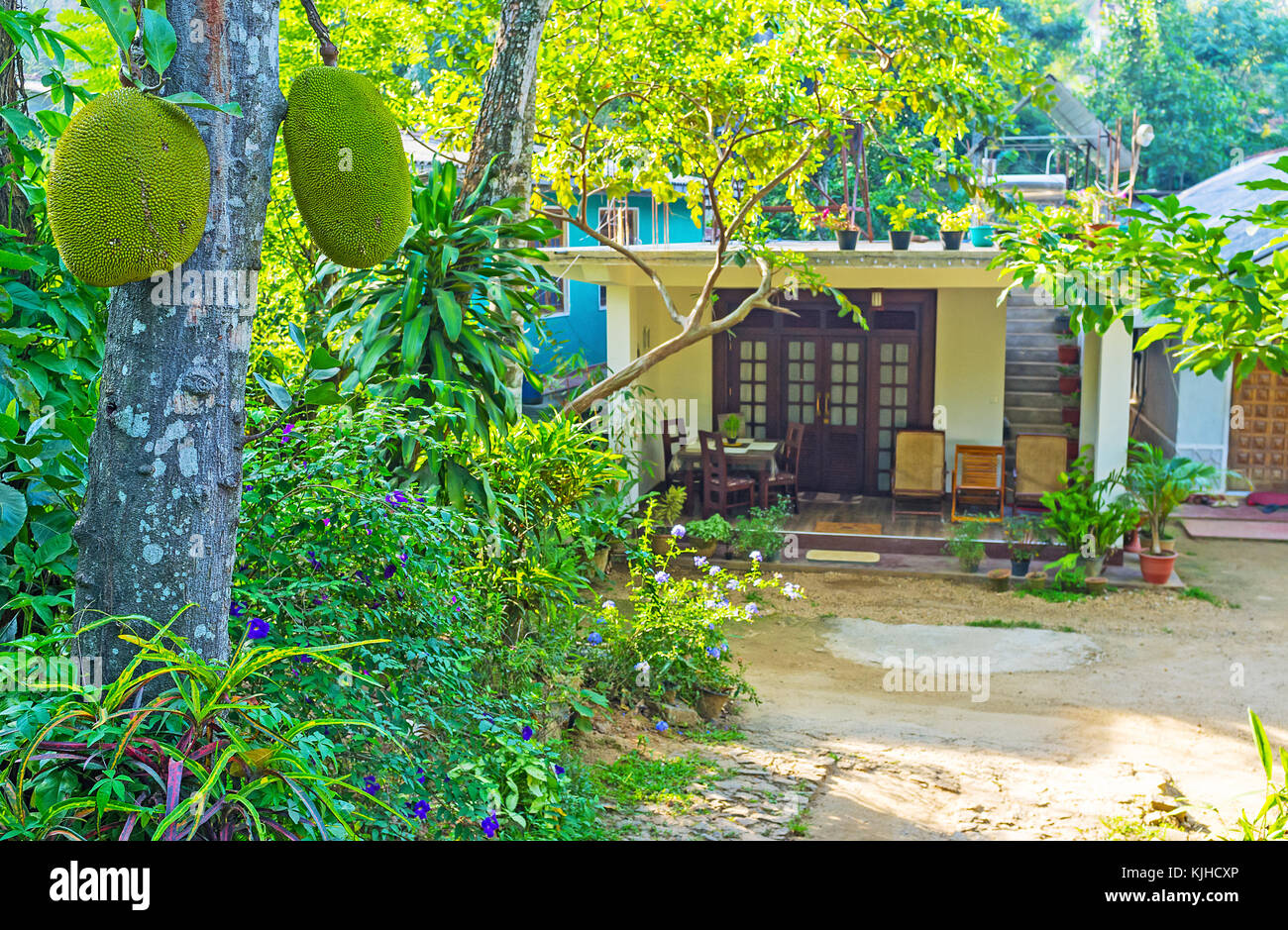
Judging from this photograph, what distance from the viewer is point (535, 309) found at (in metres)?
4.33

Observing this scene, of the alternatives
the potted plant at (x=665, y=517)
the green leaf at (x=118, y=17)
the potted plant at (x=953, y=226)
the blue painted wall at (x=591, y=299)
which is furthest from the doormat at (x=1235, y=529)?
the green leaf at (x=118, y=17)

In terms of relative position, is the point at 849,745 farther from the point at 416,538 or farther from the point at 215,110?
the point at 215,110

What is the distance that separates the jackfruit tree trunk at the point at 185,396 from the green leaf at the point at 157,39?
0.54 feet

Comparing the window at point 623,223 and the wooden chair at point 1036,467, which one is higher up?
the window at point 623,223

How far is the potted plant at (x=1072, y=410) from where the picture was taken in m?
15.5

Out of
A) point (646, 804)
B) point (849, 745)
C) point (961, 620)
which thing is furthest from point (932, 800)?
point (961, 620)

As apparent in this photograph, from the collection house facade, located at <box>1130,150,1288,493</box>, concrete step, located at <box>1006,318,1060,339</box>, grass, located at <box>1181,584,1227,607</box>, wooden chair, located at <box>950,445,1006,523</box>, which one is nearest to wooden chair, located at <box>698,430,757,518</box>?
wooden chair, located at <box>950,445,1006,523</box>

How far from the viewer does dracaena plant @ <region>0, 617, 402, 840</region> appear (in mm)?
1510

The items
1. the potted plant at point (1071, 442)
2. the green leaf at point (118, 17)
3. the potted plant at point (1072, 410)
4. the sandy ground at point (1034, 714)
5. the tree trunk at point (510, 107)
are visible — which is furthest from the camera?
the potted plant at point (1072, 410)

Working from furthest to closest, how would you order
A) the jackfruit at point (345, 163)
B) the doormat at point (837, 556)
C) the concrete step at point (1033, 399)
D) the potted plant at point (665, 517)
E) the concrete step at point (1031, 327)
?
the concrete step at point (1031, 327) < the concrete step at point (1033, 399) < the doormat at point (837, 556) < the potted plant at point (665, 517) < the jackfruit at point (345, 163)

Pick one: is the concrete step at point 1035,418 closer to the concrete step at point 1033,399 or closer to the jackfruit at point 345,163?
the concrete step at point 1033,399

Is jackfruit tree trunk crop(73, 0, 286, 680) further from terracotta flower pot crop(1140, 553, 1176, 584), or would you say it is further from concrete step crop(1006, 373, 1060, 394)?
concrete step crop(1006, 373, 1060, 394)

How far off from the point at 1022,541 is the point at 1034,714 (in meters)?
3.99

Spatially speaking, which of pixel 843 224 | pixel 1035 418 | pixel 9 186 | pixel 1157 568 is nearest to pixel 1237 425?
pixel 1035 418
